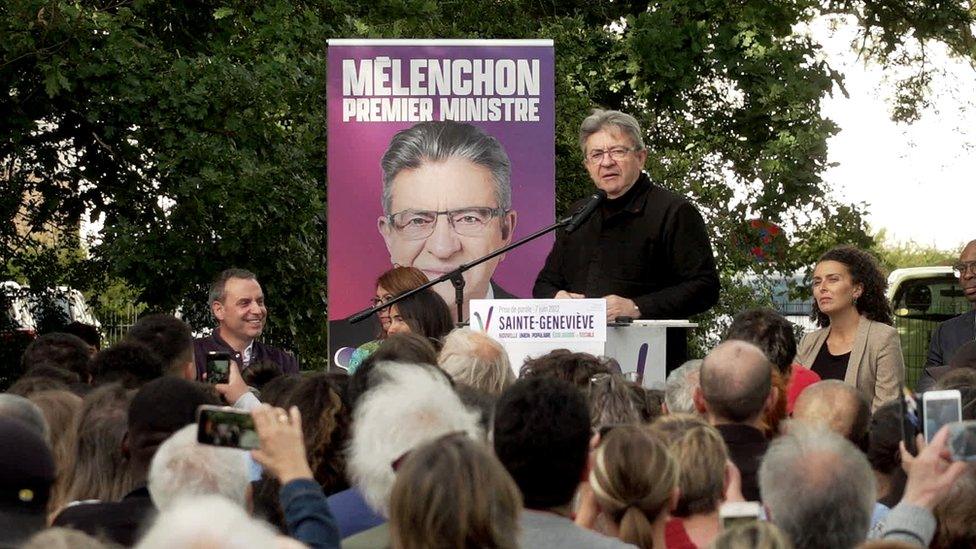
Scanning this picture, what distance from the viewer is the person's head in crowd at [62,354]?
721 cm

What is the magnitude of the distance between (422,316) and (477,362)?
203cm

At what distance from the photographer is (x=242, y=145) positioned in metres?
11.7

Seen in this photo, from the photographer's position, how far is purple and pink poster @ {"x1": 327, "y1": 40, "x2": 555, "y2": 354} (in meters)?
9.74

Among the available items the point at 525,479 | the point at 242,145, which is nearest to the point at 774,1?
the point at 242,145

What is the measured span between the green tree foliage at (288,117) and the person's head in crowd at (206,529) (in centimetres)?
859

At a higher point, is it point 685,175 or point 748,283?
point 685,175

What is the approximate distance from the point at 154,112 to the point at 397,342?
6025 millimetres

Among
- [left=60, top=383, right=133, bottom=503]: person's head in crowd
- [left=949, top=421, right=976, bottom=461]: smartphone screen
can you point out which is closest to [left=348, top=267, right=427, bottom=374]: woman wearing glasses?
[left=60, top=383, right=133, bottom=503]: person's head in crowd

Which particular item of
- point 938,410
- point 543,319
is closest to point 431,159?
point 543,319

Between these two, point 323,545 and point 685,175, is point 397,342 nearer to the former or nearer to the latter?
point 323,545

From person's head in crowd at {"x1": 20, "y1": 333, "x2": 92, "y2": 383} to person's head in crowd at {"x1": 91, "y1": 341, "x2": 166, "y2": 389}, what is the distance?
1.01 metres

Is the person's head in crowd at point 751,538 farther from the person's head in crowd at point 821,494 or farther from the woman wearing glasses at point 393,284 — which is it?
the woman wearing glasses at point 393,284

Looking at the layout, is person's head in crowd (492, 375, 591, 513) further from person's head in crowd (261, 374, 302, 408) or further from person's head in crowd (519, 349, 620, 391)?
person's head in crowd (519, 349, 620, 391)

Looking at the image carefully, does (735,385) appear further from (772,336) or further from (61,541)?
(61,541)
